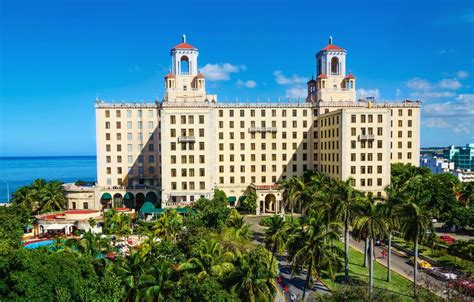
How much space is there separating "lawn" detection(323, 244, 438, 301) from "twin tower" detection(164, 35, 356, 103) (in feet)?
185

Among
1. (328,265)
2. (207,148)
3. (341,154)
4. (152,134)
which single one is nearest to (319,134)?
(341,154)

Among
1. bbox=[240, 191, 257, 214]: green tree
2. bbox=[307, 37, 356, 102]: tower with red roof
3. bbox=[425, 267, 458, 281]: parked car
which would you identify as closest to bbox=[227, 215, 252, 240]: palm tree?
bbox=[425, 267, 458, 281]: parked car

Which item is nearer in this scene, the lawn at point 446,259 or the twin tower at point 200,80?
the lawn at point 446,259

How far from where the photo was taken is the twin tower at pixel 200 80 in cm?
9894

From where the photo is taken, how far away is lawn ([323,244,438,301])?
40250mm

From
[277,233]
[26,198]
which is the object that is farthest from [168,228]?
[26,198]

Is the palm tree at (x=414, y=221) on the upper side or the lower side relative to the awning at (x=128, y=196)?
upper

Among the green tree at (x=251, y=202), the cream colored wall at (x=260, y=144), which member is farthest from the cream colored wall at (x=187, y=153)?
→ the cream colored wall at (x=260, y=144)

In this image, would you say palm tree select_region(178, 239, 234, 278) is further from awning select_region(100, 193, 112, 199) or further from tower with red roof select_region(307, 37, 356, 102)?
tower with red roof select_region(307, 37, 356, 102)

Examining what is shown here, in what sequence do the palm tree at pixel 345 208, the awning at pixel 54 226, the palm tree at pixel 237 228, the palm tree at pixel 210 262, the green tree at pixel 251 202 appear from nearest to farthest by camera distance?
1. the palm tree at pixel 210 262
2. the palm tree at pixel 345 208
3. the palm tree at pixel 237 228
4. the awning at pixel 54 226
5. the green tree at pixel 251 202

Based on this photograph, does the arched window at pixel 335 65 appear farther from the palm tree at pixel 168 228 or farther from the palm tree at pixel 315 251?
the palm tree at pixel 315 251

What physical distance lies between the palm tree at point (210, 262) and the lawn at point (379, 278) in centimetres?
1281

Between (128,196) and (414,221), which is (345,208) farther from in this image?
(128,196)

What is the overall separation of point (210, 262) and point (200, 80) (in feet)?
234
